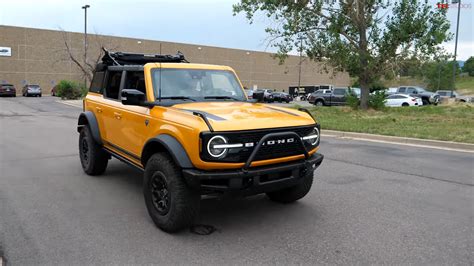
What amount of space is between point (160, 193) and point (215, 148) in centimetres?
103

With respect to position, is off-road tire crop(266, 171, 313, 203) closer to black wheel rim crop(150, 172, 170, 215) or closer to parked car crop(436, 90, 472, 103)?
black wheel rim crop(150, 172, 170, 215)

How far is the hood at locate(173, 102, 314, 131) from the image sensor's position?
4.00m

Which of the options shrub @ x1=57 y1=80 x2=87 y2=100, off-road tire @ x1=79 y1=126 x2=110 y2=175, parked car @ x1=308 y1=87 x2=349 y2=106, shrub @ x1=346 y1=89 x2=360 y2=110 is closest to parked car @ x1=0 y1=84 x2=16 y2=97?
shrub @ x1=57 y1=80 x2=87 y2=100

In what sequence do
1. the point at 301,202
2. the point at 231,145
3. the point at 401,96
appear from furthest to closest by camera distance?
1. the point at 401,96
2. the point at 301,202
3. the point at 231,145

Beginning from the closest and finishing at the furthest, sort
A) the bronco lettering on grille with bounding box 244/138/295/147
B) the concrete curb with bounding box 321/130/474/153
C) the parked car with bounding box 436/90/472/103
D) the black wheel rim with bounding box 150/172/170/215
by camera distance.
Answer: the bronco lettering on grille with bounding box 244/138/295/147
the black wheel rim with bounding box 150/172/170/215
the concrete curb with bounding box 321/130/474/153
the parked car with bounding box 436/90/472/103

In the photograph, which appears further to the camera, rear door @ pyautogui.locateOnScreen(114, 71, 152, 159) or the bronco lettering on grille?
rear door @ pyautogui.locateOnScreen(114, 71, 152, 159)

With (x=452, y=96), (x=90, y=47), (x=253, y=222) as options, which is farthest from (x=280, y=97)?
(x=253, y=222)

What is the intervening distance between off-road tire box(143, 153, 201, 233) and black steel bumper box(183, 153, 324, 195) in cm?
19

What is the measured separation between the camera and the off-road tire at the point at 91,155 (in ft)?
21.4

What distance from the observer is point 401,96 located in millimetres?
31016

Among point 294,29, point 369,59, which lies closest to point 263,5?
point 294,29

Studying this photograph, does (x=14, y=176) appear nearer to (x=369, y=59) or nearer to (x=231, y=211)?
(x=231, y=211)

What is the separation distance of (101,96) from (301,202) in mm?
3661

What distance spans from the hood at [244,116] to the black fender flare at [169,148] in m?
0.42
